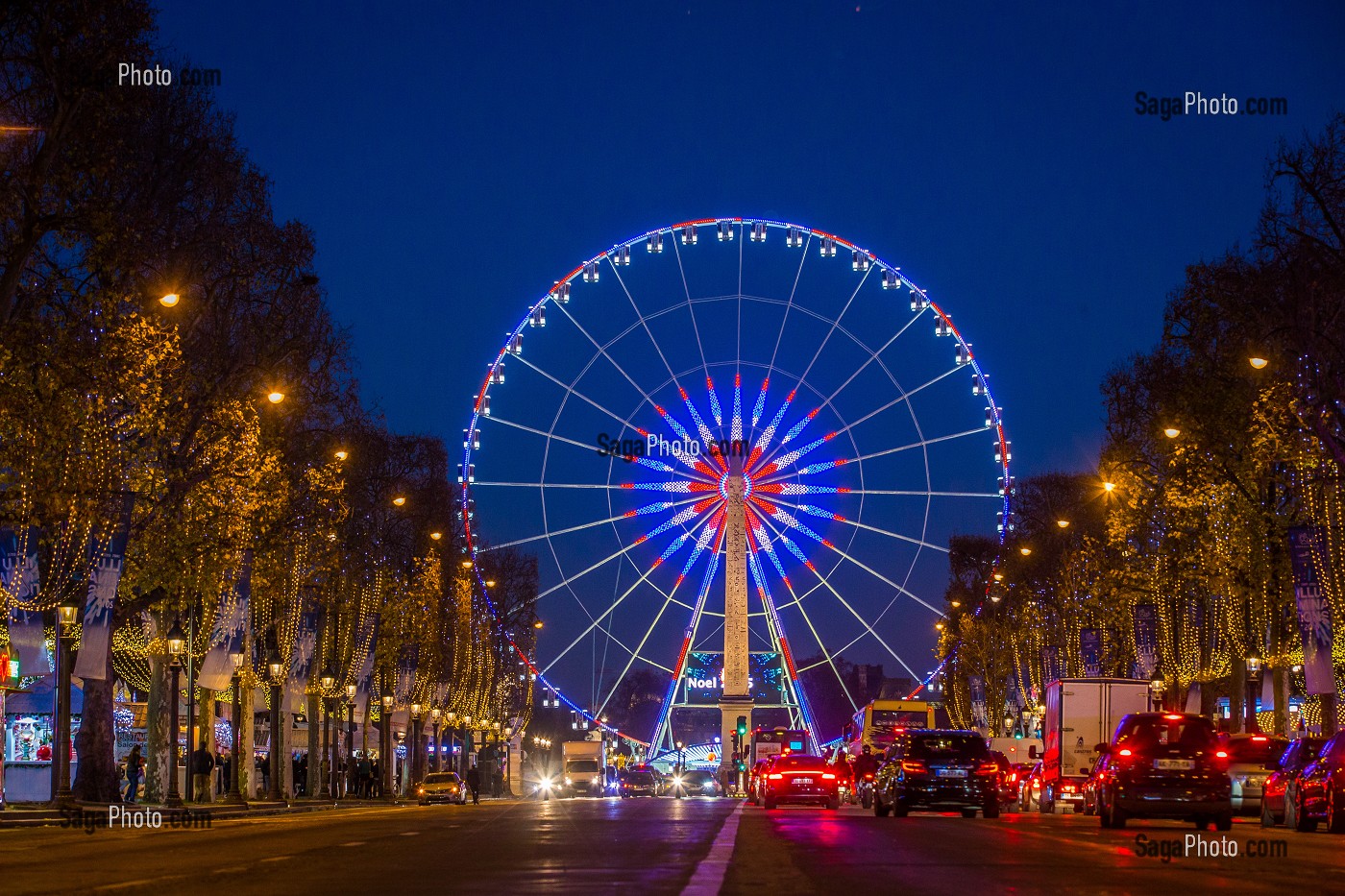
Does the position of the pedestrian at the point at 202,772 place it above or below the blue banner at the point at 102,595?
below

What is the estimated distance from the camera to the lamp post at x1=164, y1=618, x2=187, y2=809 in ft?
147

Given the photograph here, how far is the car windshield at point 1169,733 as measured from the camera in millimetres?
29688

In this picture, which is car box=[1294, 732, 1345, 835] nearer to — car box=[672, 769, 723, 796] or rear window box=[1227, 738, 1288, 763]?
rear window box=[1227, 738, 1288, 763]

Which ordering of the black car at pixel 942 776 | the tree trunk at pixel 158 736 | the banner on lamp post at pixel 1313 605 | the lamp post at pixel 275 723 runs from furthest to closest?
1. the lamp post at pixel 275 723
2. the tree trunk at pixel 158 736
3. the banner on lamp post at pixel 1313 605
4. the black car at pixel 942 776

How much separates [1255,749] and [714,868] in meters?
27.1

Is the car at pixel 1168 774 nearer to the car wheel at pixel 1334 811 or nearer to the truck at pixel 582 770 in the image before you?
the car wheel at pixel 1334 811

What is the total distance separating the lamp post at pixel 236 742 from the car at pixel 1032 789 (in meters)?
23.3

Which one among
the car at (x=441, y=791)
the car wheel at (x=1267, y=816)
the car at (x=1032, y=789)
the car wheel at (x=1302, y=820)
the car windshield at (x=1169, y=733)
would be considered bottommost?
the car at (x=441, y=791)

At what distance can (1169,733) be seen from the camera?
30.2m

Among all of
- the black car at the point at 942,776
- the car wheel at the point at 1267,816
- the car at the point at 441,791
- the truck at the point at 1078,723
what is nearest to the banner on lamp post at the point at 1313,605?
the truck at the point at 1078,723

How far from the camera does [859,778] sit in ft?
197

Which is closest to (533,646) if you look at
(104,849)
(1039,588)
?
(1039,588)

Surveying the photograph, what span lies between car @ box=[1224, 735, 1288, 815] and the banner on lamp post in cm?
405

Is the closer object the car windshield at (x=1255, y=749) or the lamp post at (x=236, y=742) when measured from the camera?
the car windshield at (x=1255, y=749)
